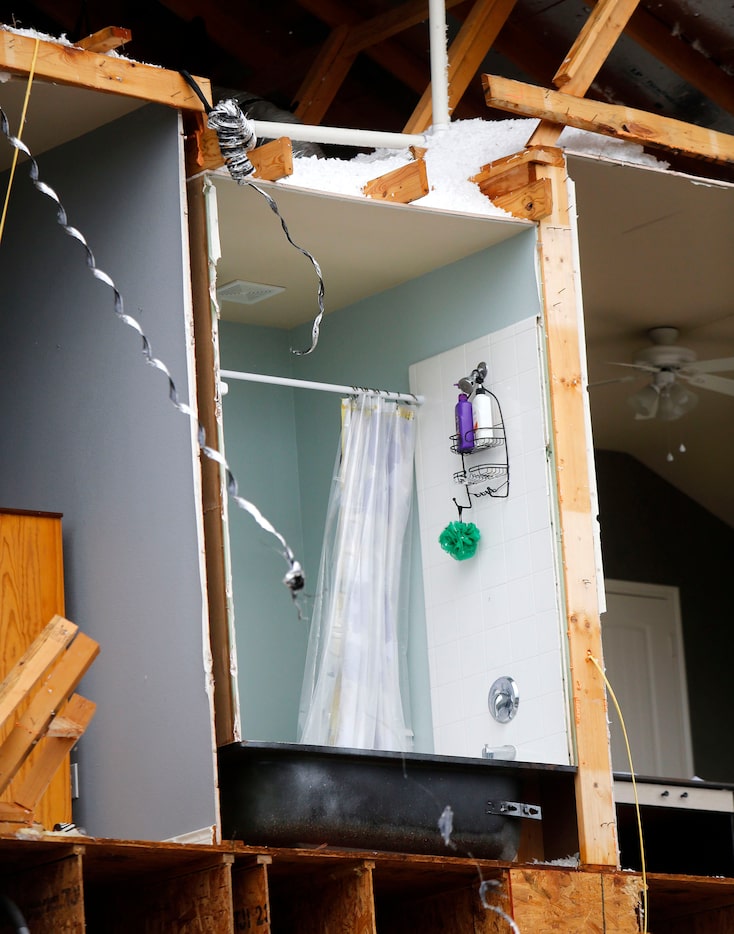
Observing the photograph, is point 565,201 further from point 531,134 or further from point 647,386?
point 647,386

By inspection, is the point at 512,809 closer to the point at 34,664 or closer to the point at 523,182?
the point at 34,664

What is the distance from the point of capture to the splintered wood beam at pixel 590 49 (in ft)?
19.7

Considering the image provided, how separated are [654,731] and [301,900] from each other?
170 inches

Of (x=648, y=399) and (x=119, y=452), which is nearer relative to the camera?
(x=119, y=452)

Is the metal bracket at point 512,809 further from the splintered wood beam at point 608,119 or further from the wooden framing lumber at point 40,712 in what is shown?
the splintered wood beam at point 608,119

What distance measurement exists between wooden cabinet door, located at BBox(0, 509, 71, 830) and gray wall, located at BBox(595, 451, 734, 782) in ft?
14.3

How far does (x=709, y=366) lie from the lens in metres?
7.58

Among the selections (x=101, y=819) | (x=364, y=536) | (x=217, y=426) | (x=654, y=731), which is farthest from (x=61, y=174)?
(x=654, y=731)

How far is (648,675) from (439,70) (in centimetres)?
420

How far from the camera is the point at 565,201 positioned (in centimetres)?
596

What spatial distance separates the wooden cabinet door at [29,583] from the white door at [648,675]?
419cm

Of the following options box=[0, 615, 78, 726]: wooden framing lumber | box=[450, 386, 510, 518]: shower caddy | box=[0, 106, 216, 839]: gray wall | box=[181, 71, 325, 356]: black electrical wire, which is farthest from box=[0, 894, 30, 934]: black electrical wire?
box=[450, 386, 510, 518]: shower caddy

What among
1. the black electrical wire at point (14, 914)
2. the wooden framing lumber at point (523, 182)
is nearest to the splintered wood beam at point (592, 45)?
the wooden framing lumber at point (523, 182)

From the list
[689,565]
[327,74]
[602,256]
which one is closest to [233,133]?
[327,74]
